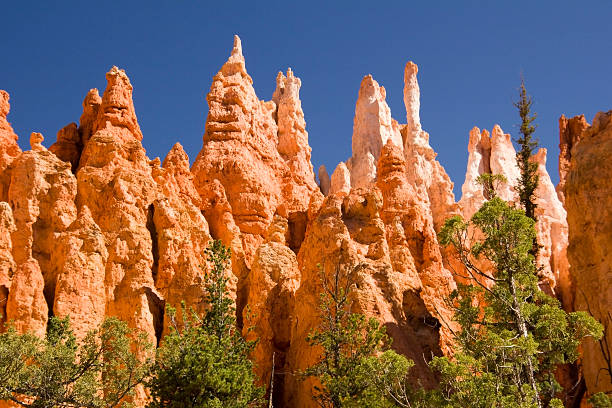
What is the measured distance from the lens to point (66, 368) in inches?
936

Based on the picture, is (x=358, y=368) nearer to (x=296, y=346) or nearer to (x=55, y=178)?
(x=296, y=346)

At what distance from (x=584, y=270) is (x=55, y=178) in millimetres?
23819

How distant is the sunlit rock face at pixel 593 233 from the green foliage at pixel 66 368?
672 inches

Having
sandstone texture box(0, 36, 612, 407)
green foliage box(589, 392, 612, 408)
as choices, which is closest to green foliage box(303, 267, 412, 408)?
sandstone texture box(0, 36, 612, 407)

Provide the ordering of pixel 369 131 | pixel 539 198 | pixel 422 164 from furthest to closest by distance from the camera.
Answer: pixel 369 131 → pixel 422 164 → pixel 539 198

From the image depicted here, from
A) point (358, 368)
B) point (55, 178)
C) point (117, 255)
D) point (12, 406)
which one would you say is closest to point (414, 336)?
point (358, 368)

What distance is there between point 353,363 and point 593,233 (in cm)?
1185

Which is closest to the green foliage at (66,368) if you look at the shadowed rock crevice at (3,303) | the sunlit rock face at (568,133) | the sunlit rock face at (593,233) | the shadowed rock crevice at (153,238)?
the shadowed rock crevice at (3,303)

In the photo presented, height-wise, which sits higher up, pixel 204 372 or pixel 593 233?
pixel 593 233

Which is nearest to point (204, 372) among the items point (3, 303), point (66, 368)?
point (66, 368)

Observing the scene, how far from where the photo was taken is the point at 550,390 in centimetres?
2394

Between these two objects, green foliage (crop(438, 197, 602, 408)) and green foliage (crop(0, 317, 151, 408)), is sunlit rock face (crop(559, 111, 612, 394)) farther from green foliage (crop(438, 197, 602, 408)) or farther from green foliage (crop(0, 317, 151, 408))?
green foliage (crop(0, 317, 151, 408))

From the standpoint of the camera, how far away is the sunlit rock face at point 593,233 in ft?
87.9

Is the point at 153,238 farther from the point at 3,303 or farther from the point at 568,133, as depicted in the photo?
the point at 568,133
